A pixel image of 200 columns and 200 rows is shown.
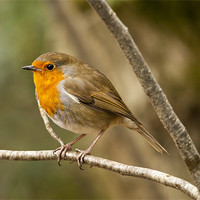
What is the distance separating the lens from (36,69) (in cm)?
321

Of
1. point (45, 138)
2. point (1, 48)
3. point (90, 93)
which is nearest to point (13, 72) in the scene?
point (1, 48)

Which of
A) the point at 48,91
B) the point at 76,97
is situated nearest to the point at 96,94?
the point at 76,97

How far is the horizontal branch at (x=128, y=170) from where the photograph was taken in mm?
2127

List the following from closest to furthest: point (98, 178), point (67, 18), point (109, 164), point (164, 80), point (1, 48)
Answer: point (109, 164) → point (1, 48) → point (164, 80) → point (67, 18) → point (98, 178)

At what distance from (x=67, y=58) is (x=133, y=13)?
1913 mm

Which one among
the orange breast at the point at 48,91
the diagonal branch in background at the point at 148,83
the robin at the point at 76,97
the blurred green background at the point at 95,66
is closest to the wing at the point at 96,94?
the robin at the point at 76,97

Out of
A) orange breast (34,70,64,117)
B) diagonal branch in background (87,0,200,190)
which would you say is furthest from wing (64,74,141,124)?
diagonal branch in background (87,0,200,190)

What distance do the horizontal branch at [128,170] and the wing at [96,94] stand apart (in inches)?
17.7

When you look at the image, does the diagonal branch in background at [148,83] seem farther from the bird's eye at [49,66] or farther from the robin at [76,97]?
the bird's eye at [49,66]

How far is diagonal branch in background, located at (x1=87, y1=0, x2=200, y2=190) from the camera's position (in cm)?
195

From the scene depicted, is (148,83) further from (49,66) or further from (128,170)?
(49,66)

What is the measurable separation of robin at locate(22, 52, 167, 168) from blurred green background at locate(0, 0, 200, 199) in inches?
54.1

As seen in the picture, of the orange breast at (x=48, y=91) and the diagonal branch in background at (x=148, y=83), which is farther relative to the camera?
the orange breast at (x=48, y=91)

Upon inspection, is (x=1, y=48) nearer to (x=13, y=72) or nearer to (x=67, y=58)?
(x=13, y=72)
